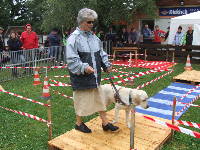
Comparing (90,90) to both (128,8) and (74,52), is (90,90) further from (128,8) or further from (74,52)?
(128,8)

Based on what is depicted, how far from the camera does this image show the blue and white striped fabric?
545 centimetres

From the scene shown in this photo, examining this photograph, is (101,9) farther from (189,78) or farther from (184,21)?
(189,78)

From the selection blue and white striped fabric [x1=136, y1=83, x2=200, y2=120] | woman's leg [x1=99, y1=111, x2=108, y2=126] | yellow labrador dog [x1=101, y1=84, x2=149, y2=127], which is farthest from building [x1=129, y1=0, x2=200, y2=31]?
woman's leg [x1=99, y1=111, x2=108, y2=126]

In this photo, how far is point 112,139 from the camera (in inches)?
146

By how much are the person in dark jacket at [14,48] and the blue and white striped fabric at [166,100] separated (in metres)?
5.61

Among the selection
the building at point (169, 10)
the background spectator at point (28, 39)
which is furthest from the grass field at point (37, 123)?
the building at point (169, 10)

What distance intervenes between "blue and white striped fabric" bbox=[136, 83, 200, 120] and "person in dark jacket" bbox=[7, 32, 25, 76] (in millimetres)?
5608

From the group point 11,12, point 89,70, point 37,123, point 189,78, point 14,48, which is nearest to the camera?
point 89,70

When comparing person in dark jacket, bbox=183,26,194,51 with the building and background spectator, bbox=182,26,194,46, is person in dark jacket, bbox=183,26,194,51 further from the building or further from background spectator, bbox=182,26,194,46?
the building

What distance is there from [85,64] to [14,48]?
7382 millimetres

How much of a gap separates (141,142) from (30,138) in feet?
6.49

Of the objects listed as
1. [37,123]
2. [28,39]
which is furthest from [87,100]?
[28,39]

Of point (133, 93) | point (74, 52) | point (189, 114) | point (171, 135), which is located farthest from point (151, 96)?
point (74, 52)

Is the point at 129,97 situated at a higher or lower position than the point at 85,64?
lower
